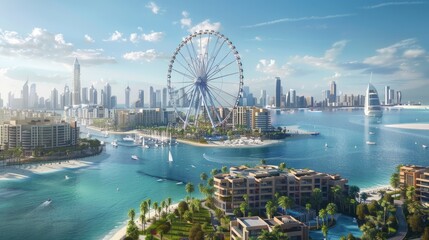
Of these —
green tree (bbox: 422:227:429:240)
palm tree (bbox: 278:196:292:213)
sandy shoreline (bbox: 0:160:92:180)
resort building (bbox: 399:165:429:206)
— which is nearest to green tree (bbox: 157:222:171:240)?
palm tree (bbox: 278:196:292:213)

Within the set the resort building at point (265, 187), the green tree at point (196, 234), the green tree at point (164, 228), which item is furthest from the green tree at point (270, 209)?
the green tree at point (164, 228)

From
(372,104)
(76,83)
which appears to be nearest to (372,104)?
(372,104)

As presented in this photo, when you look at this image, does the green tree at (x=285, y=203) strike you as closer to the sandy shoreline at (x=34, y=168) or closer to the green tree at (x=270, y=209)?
the green tree at (x=270, y=209)

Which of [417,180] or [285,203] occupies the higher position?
[417,180]

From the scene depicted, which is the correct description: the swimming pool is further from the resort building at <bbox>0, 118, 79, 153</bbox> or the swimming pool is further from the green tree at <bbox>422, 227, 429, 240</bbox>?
the resort building at <bbox>0, 118, 79, 153</bbox>

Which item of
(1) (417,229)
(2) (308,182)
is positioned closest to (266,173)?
(2) (308,182)

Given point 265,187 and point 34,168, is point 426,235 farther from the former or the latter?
point 34,168
